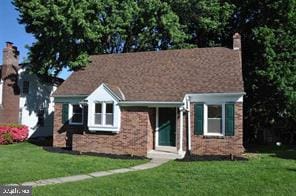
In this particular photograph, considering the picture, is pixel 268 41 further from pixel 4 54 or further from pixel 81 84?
pixel 4 54

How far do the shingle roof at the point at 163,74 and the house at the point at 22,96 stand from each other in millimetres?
8130

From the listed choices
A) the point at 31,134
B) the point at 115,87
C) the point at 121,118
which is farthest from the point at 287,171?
the point at 31,134

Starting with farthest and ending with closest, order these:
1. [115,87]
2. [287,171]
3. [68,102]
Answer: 1. [68,102]
2. [115,87]
3. [287,171]

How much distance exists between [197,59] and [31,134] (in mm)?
16916

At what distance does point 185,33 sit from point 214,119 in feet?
40.8

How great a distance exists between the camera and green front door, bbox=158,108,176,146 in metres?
22.4

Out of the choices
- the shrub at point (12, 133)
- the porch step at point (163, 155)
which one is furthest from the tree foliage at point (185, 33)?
the porch step at point (163, 155)

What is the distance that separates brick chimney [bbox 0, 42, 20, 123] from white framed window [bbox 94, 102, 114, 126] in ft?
44.2

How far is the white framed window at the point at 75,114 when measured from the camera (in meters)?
25.3

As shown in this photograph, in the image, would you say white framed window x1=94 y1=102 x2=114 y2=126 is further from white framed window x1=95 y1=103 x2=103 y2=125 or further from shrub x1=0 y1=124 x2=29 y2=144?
shrub x1=0 y1=124 x2=29 y2=144

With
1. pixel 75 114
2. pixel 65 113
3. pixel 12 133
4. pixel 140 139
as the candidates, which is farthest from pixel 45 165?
pixel 12 133

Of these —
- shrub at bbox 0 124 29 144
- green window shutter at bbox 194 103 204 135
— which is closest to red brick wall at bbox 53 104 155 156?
green window shutter at bbox 194 103 204 135

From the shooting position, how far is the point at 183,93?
71.7 ft

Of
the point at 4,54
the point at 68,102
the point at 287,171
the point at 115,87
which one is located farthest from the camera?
the point at 4,54
